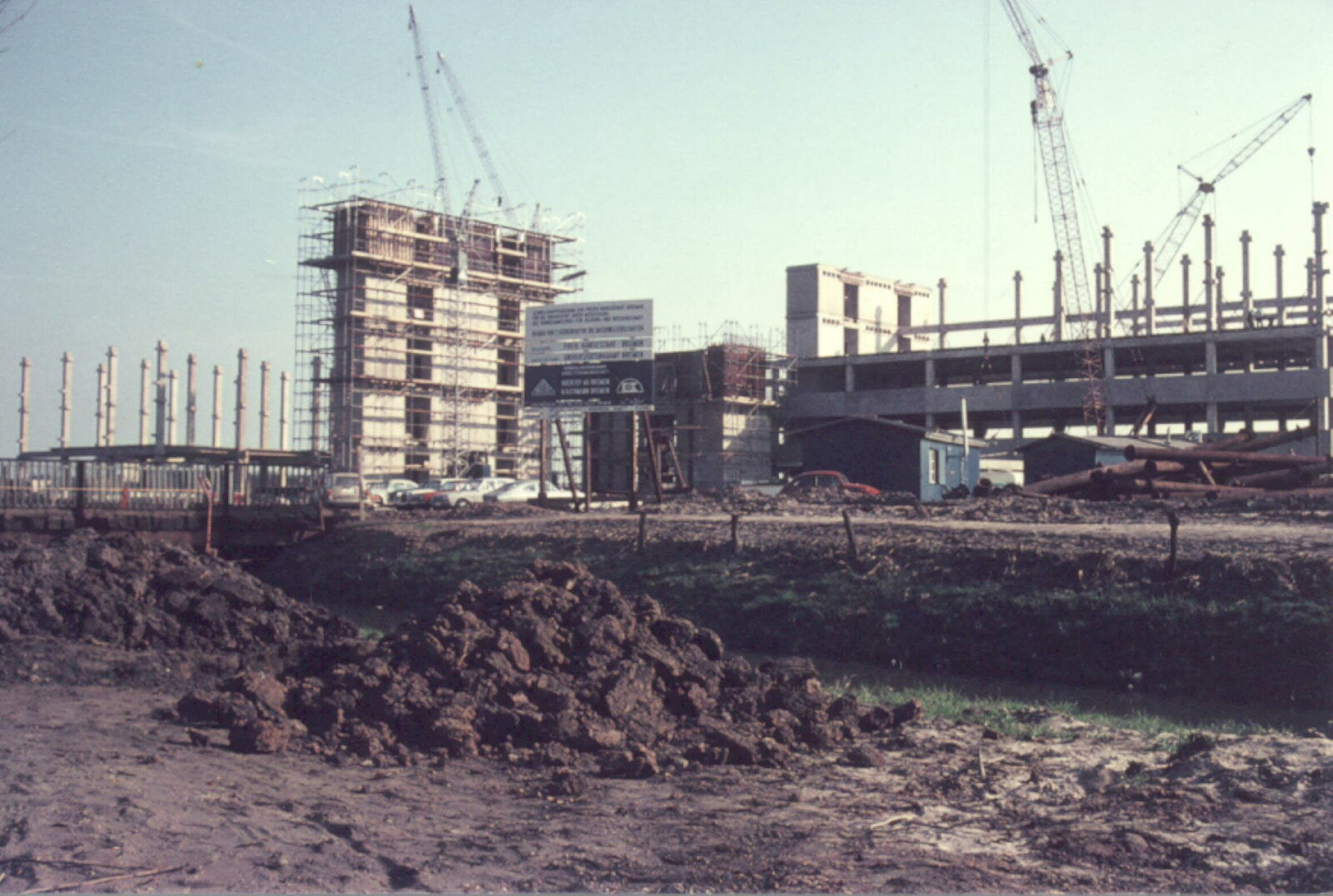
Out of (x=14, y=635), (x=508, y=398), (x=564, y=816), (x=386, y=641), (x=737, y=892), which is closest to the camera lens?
(x=737, y=892)

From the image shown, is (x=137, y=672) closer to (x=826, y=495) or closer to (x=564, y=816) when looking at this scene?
(x=564, y=816)

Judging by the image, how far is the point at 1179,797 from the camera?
7680mm

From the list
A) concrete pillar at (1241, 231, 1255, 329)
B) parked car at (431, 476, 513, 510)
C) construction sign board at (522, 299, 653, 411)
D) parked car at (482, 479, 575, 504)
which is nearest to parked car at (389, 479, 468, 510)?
parked car at (431, 476, 513, 510)

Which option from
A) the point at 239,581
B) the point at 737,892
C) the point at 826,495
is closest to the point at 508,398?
the point at 826,495

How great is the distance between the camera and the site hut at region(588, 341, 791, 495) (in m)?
74.6

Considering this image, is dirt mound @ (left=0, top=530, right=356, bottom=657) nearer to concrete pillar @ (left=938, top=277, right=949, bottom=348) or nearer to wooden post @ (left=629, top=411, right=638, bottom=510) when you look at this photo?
wooden post @ (left=629, top=411, right=638, bottom=510)

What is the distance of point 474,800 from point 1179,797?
4654 mm

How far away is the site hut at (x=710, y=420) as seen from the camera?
7462 centimetres

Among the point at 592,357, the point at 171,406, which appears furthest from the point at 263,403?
the point at 592,357

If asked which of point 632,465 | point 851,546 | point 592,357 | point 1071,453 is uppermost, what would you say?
point 592,357

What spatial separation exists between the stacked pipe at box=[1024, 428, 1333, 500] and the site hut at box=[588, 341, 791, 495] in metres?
42.2

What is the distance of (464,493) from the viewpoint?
49719 mm

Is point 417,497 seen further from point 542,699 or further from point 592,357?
point 542,699

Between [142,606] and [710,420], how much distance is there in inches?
2411
